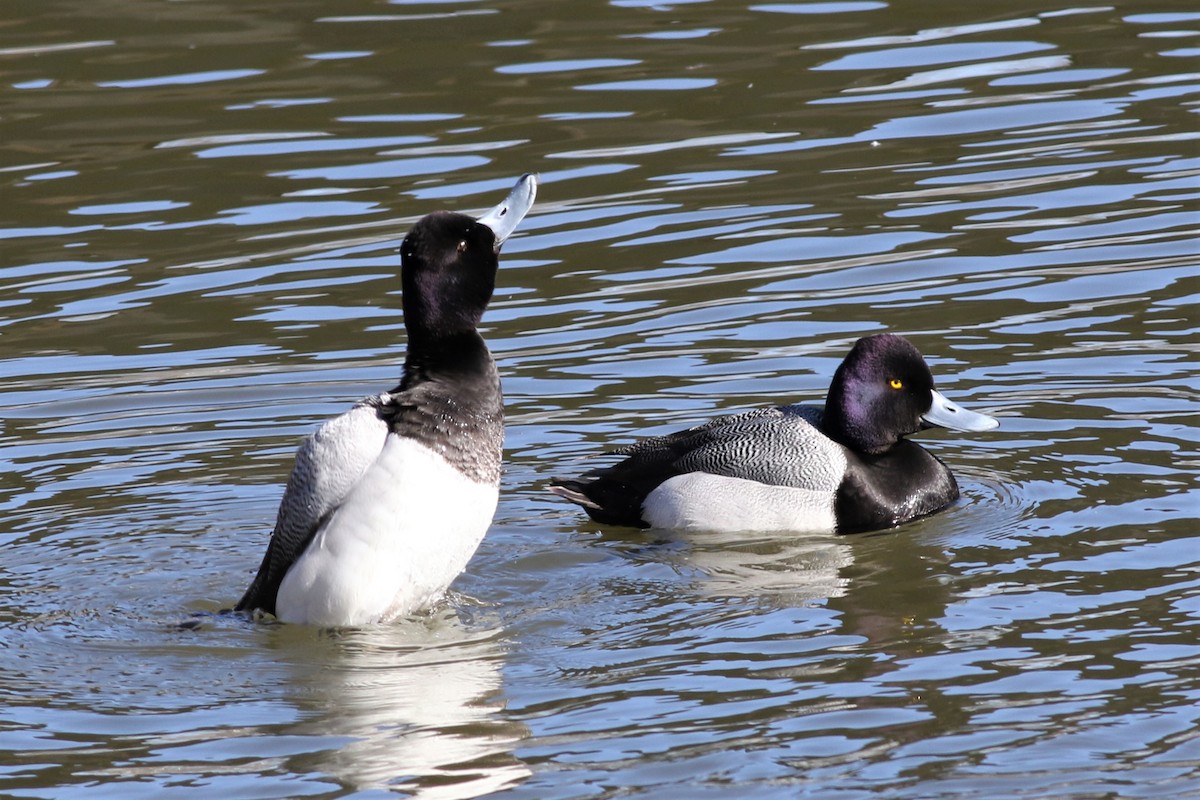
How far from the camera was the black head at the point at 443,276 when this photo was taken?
26.6 ft

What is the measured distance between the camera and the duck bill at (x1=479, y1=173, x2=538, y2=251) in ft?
27.6

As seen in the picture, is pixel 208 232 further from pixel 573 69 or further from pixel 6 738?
pixel 6 738

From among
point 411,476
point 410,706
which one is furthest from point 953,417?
point 410,706

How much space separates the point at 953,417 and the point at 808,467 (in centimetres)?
79

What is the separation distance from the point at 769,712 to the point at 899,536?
2.52 meters

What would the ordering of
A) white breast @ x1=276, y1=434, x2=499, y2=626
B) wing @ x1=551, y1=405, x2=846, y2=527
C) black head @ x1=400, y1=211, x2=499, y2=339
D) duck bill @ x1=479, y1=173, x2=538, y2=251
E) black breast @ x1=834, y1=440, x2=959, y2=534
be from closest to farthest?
white breast @ x1=276, y1=434, x2=499, y2=626 < black head @ x1=400, y1=211, x2=499, y2=339 < duck bill @ x1=479, y1=173, x2=538, y2=251 < black breast @ x1=834, y1=440, x2=959, y2=534 < wing @ x1=551, y1=405, x2=846, y2=527

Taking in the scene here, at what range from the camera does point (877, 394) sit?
9.46m

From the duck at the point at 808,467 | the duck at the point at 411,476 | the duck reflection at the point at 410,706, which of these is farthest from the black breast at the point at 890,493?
the duck reflection at the point at 410,706

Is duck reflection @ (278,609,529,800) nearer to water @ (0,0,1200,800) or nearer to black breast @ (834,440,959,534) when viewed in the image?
water @ (0,0,1200,800)

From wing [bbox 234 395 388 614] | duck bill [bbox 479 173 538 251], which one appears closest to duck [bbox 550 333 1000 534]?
duck bill [bbox 479 173 538 251]

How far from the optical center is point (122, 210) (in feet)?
46.1

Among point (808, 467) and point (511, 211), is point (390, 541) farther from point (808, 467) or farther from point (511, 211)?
point (808, 467)

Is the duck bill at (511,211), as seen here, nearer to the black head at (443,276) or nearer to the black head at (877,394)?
the black head at (443,276)

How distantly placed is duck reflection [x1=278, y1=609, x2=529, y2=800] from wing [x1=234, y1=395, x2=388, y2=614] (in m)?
0.29
